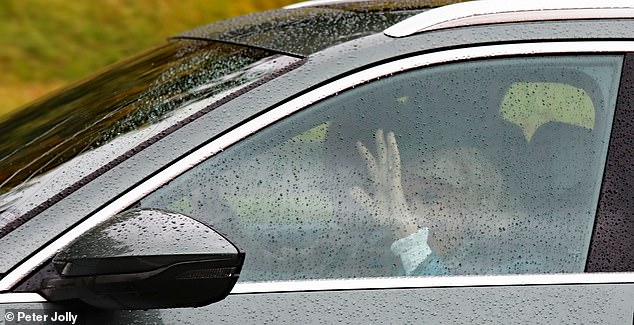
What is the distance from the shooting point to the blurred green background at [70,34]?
28.1 feet

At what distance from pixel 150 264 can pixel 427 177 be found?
0.65 meters

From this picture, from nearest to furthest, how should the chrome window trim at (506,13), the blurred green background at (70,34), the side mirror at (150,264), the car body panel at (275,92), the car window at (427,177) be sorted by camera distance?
the side mirror at (150,264) → the car body panel at (275,92) → the car window at (427,177) → the chrome window trim at (506,13) → the blurred green background at (70,34)

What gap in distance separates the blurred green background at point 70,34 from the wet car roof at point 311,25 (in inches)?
224

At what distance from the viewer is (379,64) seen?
2.16 m

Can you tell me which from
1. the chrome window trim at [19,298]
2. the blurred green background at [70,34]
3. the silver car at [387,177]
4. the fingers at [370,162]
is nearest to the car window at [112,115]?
the silver car at [387,177]

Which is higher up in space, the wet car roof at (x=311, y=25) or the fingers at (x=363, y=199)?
the wet car roof at (x=311, y=25)

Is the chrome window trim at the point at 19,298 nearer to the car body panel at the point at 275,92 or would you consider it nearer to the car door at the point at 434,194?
the car body panel at the point at 275,92

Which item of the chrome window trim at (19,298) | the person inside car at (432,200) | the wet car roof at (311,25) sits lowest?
the chrome window trim at (19,298)

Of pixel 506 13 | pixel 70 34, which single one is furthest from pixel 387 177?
pixel 70 34

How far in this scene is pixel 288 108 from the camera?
2.09m

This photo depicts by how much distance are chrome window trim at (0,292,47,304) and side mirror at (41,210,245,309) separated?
7 centimetres

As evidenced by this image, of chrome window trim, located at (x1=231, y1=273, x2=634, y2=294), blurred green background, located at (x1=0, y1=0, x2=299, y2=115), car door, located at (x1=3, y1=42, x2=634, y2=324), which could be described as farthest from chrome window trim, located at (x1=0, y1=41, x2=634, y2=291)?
blurred green background, located at (x1=0, y1=0, x2=299, y2=115)

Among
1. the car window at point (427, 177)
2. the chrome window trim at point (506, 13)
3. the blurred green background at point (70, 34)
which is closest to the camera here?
the car window at point (427, 177)

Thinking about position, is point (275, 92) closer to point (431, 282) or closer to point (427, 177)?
point (427, 177)
